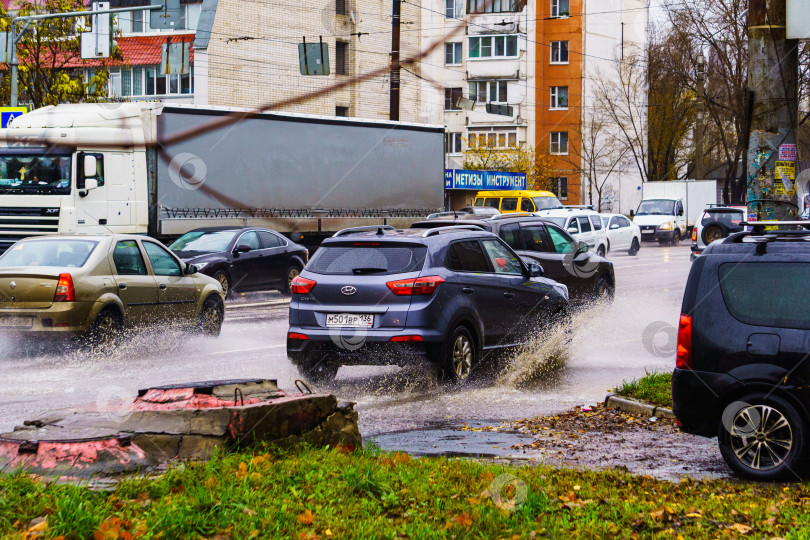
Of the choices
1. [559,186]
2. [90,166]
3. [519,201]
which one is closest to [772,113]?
[90,166]

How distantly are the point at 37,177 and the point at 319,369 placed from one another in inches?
467

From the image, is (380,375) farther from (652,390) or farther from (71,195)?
(71,195)

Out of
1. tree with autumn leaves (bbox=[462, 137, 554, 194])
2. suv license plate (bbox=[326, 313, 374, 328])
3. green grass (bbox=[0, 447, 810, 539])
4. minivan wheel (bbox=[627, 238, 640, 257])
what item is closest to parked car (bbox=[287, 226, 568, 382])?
suv license plate (bbox=[326, 313, 374, 328])

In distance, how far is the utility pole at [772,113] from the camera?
344 inches

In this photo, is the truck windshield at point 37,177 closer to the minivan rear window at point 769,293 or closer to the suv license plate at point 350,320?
the suv license plate at point 350,320

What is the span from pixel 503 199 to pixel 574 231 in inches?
333

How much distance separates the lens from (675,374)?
7.26m

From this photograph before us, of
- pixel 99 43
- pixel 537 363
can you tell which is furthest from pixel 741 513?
pixel 99 43

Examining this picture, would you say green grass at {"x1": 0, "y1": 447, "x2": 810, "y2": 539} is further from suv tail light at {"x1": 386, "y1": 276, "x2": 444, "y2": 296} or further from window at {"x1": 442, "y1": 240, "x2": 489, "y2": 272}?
window at {"x1": 442, "y1": 240, "x2": 489, "y2": 272}

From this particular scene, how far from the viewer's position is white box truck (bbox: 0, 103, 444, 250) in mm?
20438

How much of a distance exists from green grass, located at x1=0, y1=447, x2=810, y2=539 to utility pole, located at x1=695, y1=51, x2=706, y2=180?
50.4 m

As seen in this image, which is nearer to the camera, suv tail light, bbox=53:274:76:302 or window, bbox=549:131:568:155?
suv tail light, bbox=53:274:76:302

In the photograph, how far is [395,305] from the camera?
10297 mm

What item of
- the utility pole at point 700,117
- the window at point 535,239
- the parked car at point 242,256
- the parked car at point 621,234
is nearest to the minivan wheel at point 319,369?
the window at point 535,239
